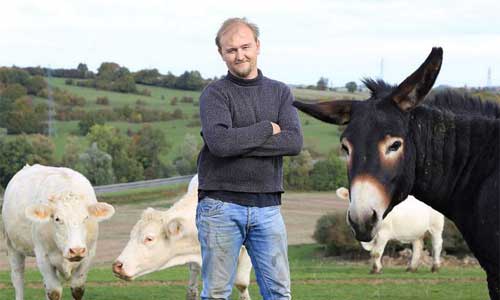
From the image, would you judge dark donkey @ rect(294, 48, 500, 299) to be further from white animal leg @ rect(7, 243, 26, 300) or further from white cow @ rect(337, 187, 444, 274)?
white cow @ rect(337, 187, 444, 274)

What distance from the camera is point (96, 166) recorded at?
63.7 m

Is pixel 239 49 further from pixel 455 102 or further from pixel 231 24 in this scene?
pixel 455 102

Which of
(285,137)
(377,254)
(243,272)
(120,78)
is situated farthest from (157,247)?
(120,78)

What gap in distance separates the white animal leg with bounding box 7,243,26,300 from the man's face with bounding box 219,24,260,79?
23.5 ft

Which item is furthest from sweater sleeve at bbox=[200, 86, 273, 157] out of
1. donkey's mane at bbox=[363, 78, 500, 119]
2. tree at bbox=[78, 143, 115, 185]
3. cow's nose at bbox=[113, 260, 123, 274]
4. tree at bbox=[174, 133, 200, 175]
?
tree at bbox=[174, 133, 200, 175]

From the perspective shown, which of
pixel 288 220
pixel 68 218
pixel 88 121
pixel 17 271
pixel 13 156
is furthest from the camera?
pixel 88 121

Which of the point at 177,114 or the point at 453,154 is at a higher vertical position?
the point at 453,154

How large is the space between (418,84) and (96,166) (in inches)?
2361

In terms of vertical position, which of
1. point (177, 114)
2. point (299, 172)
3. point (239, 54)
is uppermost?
point (239, 54)

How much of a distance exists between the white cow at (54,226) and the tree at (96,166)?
51253 mm

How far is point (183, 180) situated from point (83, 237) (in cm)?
5156

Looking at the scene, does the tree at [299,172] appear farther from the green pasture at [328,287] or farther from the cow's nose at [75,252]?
the cow's nose at [75,252]

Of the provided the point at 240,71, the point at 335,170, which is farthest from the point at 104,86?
the point at 240,71

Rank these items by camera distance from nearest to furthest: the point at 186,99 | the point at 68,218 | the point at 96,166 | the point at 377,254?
the point at 68,218, the point at 377,254, the point at 96,166, the point at 186,99
